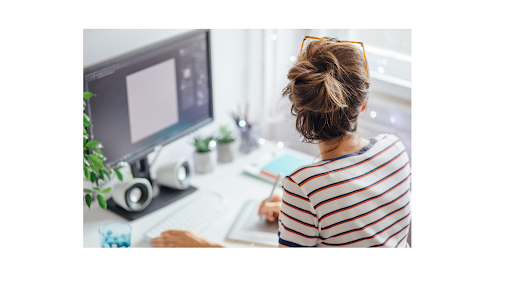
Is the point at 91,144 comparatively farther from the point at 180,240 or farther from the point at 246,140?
the point at 246,140

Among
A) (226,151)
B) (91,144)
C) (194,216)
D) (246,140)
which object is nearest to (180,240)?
(194,216)

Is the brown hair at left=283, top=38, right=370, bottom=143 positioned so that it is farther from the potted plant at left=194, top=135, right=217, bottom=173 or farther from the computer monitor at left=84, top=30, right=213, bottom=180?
the potted plant at left=194, top=135, right=217, bottom=173

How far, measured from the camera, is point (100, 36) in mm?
1163

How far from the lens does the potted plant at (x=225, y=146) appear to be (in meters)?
1.52

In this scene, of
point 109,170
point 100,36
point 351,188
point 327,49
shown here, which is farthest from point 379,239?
point 100,36

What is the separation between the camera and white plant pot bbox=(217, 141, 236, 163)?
152 centimetres

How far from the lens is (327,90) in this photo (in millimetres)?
758

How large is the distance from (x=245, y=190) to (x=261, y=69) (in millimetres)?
656

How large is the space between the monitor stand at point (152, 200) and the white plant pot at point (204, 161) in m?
0.10

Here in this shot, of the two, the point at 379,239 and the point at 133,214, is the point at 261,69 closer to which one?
the point at 133,214

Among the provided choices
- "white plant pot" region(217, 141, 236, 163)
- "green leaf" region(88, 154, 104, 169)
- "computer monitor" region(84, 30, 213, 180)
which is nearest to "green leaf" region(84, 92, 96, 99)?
"computer monitor" region(84, 30, 213, 180)

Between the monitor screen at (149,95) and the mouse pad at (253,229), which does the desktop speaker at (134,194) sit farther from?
the mouse pad at (253,229)

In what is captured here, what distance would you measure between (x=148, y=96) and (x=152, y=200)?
0.33m

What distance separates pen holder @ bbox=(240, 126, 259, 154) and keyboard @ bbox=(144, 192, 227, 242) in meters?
0.32
